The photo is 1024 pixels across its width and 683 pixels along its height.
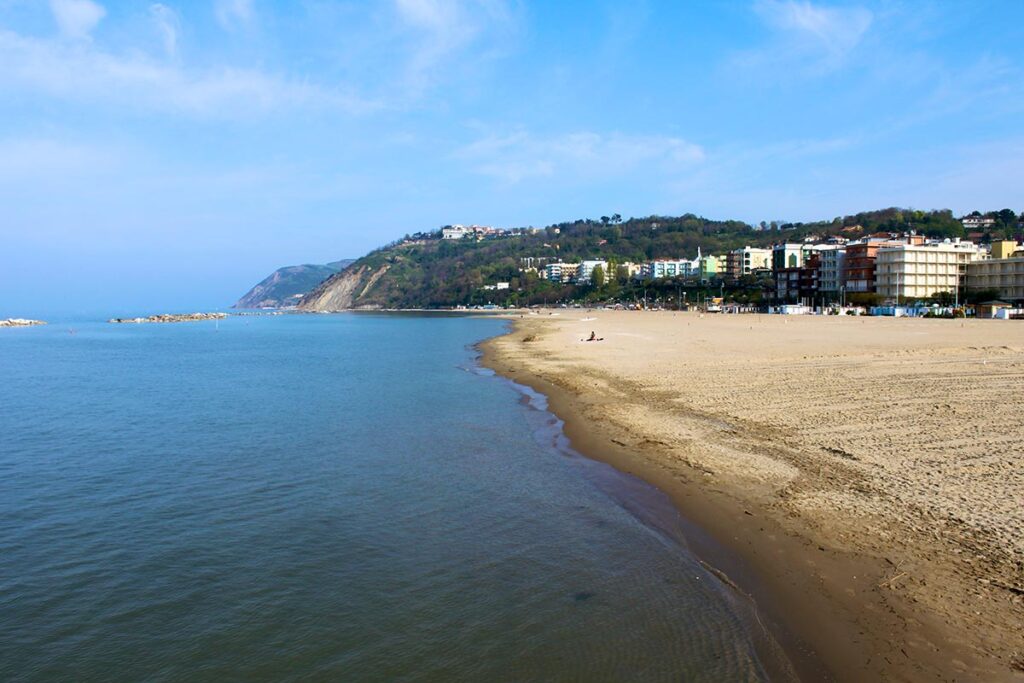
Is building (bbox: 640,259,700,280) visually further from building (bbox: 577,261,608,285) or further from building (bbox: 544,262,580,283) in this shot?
building (bbox: 544,262,580,283)

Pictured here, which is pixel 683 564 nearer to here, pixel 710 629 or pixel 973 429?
pixel 710 629

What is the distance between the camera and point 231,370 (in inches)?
1323

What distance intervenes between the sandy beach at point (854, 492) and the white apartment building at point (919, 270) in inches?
2505

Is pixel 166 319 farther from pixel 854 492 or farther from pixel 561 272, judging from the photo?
pixel 854 492

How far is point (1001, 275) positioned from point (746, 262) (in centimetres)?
5590

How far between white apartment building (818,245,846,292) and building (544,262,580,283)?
294 feet

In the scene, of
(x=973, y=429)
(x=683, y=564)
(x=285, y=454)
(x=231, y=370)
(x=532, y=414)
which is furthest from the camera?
(x=231, y=370)

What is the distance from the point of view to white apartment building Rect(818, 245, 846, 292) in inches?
3474

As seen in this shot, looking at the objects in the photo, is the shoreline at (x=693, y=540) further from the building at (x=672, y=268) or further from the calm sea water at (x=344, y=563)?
the building at (x=672, y=268)

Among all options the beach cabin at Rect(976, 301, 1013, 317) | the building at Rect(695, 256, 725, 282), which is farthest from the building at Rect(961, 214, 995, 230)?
the beach cabin at Rect(976, 301, 1013, 317)

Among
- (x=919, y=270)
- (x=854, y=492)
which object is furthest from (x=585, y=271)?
(x=854, y=492)

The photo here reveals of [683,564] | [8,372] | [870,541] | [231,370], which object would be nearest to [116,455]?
[683,564]

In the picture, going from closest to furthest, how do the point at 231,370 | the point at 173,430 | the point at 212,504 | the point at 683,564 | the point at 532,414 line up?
the point at 683,564 < the point at 212,504 < the point at 173,430 < the point at 532,414 < the point at 231,370

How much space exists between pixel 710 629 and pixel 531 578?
2009 mm
